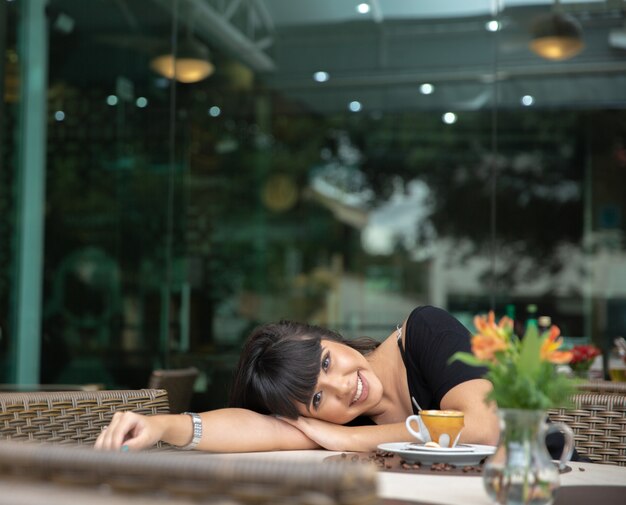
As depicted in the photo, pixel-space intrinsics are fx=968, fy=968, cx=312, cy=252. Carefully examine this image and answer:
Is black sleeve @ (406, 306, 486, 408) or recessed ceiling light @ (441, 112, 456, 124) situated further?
recessed ceiling light @ (441, 112, 456, 124)

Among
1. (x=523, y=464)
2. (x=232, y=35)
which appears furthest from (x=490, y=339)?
(x=232, y=35)

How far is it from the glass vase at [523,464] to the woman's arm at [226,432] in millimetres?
844

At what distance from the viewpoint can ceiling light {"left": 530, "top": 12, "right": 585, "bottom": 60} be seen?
272 inches

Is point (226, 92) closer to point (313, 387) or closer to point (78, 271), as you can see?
point (78, 271)

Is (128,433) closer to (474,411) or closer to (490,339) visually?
(474,411)

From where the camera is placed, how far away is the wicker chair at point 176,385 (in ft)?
13.6

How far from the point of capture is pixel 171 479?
914 mm

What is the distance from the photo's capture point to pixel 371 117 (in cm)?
751

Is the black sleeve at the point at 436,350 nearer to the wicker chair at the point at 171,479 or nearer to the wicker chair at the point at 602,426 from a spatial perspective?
the wicker chair at the point at 602,426

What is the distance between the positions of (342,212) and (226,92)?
1309mm

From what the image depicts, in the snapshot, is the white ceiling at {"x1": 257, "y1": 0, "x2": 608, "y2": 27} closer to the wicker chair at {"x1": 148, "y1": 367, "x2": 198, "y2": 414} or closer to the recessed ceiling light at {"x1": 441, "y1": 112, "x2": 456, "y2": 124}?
the recessed ceiling light at {"x1": 441, "y1": 112, "x2": 456, "y2": 124}

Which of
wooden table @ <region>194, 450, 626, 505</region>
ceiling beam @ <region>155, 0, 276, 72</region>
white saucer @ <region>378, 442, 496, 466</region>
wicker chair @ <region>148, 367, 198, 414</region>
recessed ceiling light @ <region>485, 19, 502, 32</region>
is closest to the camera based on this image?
wooden table @ <region>194, 450, 626, 505</region>

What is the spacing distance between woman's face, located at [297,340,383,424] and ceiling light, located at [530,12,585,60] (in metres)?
5.07

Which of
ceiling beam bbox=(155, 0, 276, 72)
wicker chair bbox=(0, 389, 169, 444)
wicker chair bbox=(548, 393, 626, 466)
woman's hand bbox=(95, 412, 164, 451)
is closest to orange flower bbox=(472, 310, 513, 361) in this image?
woman's hand bbox=(95, 412, 164, 451)
